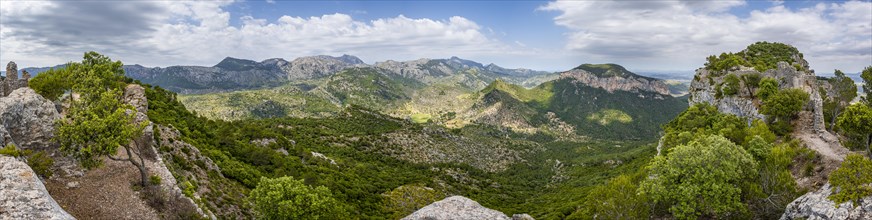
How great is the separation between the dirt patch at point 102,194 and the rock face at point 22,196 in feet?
17.6

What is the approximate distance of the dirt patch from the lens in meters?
27.0

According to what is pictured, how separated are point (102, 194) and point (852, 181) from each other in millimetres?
57876

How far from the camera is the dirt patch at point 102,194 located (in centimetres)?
2703

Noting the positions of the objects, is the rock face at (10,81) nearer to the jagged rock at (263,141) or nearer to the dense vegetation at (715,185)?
the jagged rock at (263,141)

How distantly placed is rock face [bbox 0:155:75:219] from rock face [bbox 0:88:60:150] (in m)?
7.77

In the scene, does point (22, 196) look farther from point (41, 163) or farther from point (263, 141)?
point (263, 141)

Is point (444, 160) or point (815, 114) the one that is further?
point (444, 160)

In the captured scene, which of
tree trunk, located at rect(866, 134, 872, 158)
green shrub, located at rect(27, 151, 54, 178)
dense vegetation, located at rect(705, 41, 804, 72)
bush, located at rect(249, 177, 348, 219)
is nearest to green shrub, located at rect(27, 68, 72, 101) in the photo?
green shrub, located at rect(27, 151, 54, 178)

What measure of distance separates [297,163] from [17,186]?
63490 mm

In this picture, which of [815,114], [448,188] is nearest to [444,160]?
[448,188]

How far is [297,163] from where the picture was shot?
83.4 metres

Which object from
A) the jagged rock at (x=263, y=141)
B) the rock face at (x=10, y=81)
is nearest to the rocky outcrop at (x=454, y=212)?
the rock face at (x=10, y=81)

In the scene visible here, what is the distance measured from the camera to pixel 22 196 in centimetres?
2036

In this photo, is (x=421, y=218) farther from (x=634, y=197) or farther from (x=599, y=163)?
(x=599, y=163)
